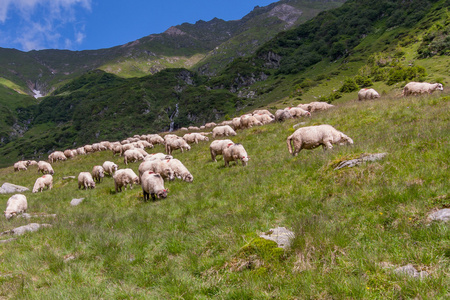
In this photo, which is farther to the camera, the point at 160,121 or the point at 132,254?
the point at 160,121

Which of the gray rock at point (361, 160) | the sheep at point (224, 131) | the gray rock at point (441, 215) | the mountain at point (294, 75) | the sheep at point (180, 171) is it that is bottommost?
the sheep at point (180, 171)

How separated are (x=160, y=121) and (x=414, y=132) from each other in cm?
14248

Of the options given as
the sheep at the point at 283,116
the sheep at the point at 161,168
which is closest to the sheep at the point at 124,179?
the sheep at the point at 161,168

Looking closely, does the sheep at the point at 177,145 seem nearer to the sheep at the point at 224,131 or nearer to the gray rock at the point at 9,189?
the sheep at the point at 224,131

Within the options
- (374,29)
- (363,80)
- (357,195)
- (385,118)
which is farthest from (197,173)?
(374,29)

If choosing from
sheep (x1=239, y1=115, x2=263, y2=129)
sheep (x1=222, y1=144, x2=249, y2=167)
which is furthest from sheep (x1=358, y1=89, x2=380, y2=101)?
sheep (x1=222, y1=144, x2=249, y2=167)

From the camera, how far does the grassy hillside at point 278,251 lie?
11.9ft

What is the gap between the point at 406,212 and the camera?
495cm

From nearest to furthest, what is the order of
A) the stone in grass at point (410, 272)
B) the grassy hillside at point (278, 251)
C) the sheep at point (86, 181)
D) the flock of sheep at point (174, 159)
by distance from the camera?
the stone in grass at point (410, 272) → the grassy hillside at point (278, 251) → the flock of sheep at point (174, 159) → the sheep at point (86, 181)

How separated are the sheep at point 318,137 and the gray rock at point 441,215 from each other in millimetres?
7639

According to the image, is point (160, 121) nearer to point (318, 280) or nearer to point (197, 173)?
point (197, 173)

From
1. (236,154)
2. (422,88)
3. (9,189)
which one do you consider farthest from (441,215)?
(9,189)

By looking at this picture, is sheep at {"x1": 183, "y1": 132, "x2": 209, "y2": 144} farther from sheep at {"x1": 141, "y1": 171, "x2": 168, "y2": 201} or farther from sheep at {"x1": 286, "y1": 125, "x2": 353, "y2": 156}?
sheep at {"x1": 286, "y1": 125, "x2": 353, "y2": 156}

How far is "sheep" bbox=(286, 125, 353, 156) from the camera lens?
1225 cm
